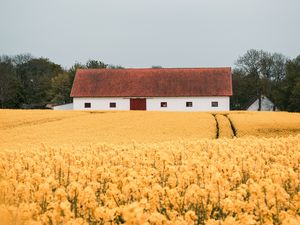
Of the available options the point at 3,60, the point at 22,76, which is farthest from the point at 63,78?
the point at 3,60

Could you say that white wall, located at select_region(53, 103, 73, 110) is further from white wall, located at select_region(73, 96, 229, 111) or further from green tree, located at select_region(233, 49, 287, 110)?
green tree, located at select_region(233, 49, 287, 110)

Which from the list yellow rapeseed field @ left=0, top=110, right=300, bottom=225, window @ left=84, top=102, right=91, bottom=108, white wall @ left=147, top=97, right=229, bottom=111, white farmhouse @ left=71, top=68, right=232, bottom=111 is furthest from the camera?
window @ left=84, top=102, right=91, bottom=108

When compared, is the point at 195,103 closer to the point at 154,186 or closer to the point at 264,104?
the point at 264,104

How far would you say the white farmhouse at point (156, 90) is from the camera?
60469 mm

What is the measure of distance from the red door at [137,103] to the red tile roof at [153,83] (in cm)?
61

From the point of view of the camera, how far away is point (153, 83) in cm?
6353

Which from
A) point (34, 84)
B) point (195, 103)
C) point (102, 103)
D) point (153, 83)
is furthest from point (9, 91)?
point (195, 103)

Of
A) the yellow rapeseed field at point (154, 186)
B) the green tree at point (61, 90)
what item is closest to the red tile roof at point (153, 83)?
the green tree at point (61, 90)

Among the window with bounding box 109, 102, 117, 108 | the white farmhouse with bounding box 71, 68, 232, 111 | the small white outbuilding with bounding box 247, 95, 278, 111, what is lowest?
the small white outbuilding with bounding box 247, 95, 278, 111

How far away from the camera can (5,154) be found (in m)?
13.1

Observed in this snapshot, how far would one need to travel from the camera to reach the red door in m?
61.2

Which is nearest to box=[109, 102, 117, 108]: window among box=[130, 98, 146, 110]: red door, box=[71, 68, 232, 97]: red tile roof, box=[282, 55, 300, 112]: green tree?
box=[71, 68, 232, 97]: red tile roof

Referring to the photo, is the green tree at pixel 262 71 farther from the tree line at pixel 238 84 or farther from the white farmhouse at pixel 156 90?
the white farmhouse at pixel 156 90

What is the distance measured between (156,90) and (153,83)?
5.81 ft
